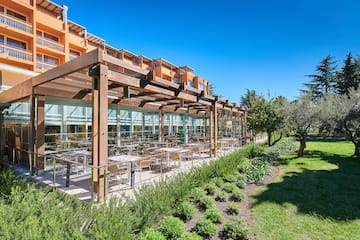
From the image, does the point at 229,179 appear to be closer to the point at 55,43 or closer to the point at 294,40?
the point at 294,40


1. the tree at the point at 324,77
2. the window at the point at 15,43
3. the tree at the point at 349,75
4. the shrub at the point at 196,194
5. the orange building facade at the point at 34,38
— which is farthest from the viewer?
the tree at the point at 324,77

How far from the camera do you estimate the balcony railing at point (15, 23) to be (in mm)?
16078

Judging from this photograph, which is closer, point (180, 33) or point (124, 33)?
point (180, 33)

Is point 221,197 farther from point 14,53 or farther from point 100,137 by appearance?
point 14,53

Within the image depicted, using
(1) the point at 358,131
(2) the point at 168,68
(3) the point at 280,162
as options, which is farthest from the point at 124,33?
(1) the point at 358,131

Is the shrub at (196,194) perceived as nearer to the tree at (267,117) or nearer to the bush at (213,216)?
the bush at (213,216)

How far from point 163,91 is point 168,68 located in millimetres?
30673

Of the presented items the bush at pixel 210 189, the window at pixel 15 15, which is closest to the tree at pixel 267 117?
the bush at pixel 210 189

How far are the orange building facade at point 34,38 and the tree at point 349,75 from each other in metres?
25.6

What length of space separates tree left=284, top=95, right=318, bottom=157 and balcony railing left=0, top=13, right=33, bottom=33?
23.0 m

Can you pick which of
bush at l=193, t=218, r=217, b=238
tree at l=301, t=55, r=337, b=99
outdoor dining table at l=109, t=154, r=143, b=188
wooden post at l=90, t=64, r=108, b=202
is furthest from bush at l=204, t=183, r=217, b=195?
tree at l=301, t=55, r=337, b=99

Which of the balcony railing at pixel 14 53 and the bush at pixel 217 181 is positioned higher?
the balcony railing at pixel 14 53

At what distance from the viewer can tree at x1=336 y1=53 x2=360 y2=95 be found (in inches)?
1139

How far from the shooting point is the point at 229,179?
7.21 m
